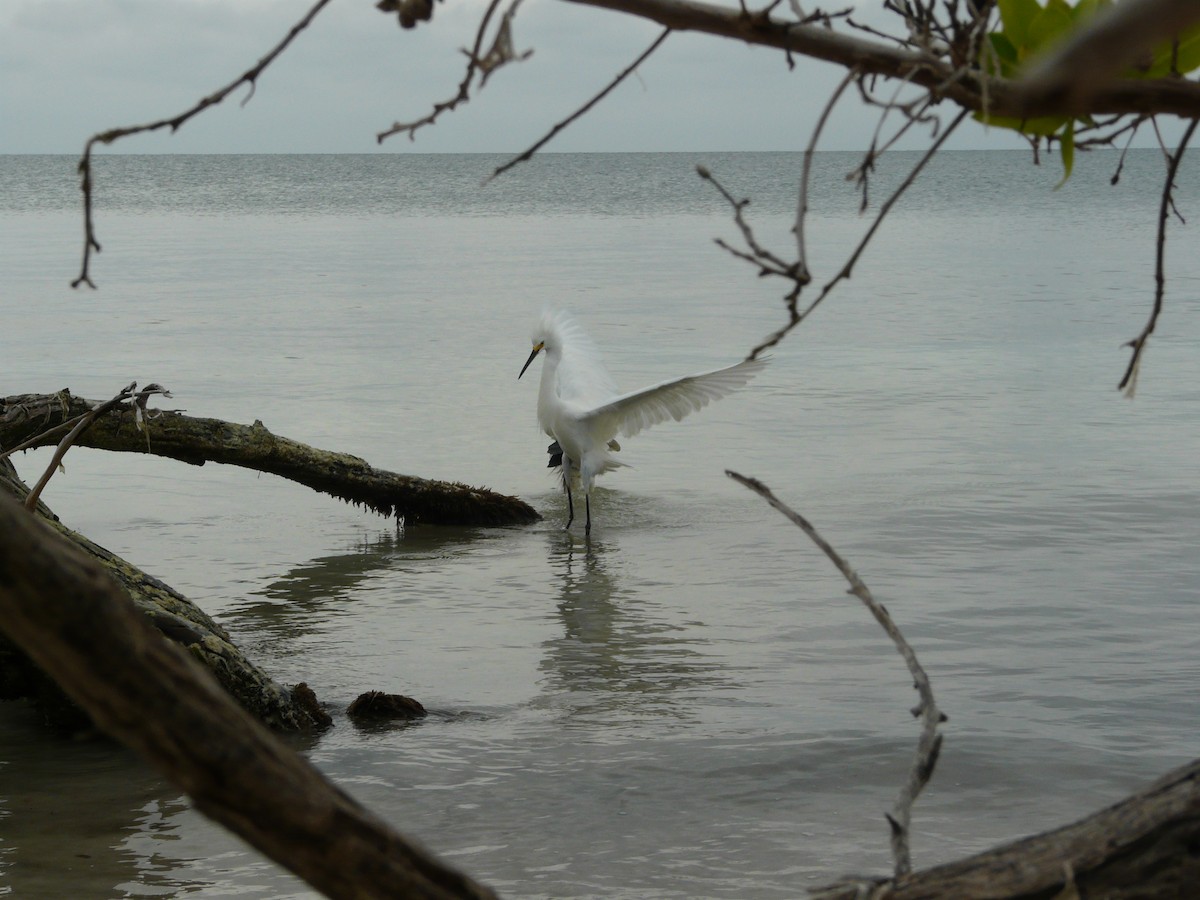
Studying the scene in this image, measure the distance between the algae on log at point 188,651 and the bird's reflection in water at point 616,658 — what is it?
1.05 metres

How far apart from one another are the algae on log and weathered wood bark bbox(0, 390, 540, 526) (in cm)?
146

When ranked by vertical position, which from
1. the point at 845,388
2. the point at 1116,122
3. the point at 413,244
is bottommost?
the point at 845,388

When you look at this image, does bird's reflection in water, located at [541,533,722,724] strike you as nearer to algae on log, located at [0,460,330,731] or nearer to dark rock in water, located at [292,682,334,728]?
dark rock in water, located at [292,682,334,728]

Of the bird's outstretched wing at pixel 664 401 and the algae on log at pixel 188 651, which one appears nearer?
the algae on log at pixel 188 651

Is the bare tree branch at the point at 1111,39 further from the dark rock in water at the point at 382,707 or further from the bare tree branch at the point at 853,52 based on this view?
the dark rock in water at the point at 382,707

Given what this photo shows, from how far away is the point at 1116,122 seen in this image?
1.18 m

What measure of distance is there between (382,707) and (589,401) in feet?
13.6

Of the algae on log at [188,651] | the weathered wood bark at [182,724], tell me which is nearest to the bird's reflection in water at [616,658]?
the algae on log at [188,651]

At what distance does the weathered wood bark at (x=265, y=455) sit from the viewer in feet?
20.4

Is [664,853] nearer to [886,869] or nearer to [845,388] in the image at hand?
[886,869]

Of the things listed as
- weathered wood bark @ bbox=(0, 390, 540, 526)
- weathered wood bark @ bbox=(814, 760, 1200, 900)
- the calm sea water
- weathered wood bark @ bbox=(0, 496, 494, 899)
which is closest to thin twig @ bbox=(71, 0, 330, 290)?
weathered wood bark @ bbox=(0, 496, 494, 899)

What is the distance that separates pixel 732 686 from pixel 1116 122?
4358 millimetres

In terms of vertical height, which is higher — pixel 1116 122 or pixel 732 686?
pixel 1116 122

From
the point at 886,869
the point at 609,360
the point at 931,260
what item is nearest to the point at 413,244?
the point at 931,260
